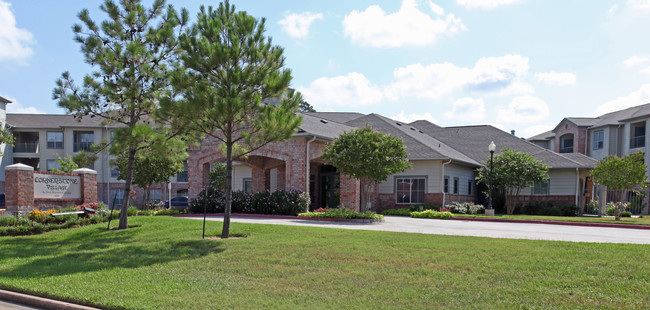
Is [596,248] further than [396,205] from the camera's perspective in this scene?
No

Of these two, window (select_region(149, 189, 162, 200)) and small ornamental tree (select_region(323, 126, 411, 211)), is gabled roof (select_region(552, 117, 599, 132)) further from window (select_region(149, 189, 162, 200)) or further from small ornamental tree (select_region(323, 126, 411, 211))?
window (select_region(149, 189, 162, 200))

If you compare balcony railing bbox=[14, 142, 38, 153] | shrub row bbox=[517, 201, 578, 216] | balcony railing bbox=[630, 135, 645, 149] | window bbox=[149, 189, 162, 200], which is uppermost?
balcony railing bbox=[630, 135, 645, 149]

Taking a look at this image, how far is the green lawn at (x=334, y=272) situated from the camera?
6977 millimetres

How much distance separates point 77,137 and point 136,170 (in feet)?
78.6

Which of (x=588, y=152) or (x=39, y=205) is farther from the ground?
(x=588, y=152)

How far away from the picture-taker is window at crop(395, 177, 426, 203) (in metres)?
27.8

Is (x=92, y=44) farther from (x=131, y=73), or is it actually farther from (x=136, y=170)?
(x=136, y=170)

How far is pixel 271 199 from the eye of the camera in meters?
21.8

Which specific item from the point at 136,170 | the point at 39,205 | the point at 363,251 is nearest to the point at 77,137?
the point at 136,170

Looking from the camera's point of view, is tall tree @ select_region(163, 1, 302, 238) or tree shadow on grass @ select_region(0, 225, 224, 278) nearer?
tree shadow on grass @ select_region(0, 225, 224, 278)

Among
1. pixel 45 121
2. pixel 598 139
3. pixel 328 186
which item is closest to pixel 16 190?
pixel 328 186

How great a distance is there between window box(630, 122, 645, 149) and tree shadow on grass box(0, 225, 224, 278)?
3723 centimetres

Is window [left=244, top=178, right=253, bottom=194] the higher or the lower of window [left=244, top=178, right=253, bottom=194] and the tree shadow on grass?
the higher

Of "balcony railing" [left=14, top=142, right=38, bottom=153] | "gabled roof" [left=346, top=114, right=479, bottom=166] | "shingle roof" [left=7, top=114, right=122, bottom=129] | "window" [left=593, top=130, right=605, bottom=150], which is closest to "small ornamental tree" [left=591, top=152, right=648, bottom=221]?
"gabled roof" [left=346, top=114, right=479, bottom=166]
